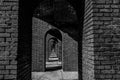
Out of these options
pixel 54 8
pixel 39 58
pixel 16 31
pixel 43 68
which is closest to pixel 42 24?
pixel 54 8

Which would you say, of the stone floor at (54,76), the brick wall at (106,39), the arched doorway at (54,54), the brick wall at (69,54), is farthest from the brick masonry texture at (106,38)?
the arched doorway at (54,54)

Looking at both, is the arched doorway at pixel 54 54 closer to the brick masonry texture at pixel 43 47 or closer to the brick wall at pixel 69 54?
the brick masonry texture at pixel 43 47

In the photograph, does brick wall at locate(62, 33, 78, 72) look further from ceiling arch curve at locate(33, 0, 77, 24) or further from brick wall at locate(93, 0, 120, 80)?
brick wall at locate(93, 0, 120, 80)

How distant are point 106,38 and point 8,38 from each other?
1812 millimetres

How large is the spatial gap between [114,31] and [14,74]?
1.99 metres

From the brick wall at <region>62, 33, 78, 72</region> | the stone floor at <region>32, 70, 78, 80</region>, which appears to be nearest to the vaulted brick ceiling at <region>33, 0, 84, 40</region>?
the brick wall at <region>62, 33, 78, 72</region>

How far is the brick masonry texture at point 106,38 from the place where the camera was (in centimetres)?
282

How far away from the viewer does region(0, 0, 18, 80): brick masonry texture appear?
9.45 feet

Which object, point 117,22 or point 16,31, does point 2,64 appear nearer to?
point 16,31

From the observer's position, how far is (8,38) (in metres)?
2.93

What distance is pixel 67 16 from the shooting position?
10.4m

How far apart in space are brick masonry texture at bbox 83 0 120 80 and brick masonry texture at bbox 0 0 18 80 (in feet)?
4.77

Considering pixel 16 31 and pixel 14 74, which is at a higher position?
pixel 16 31

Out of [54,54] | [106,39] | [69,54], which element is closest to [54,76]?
[69,54]
